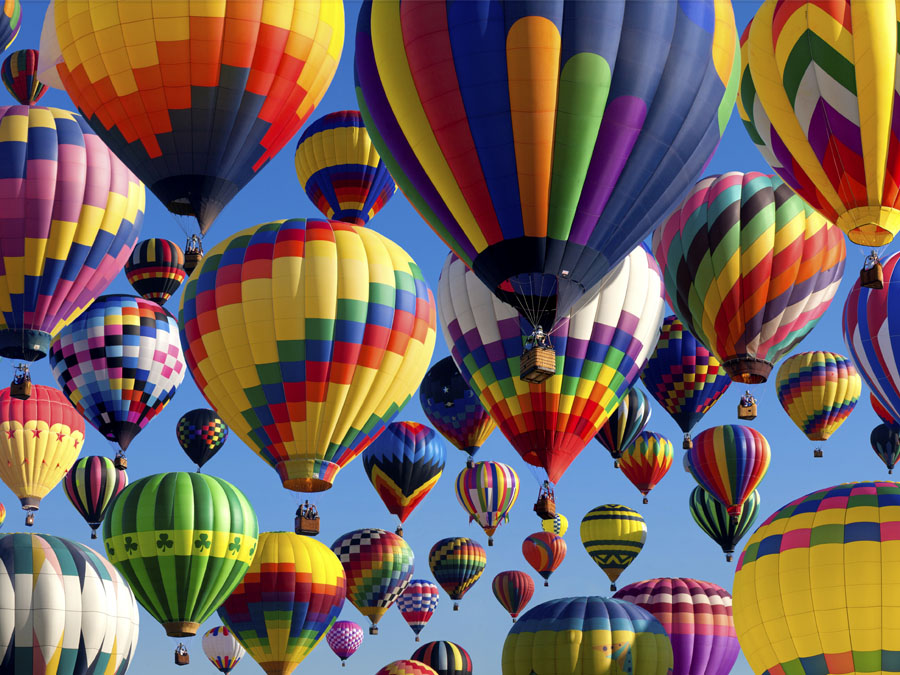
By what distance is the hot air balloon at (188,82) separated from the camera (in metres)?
18.3

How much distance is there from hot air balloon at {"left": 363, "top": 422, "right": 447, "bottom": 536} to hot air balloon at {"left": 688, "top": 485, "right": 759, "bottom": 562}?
6.20m

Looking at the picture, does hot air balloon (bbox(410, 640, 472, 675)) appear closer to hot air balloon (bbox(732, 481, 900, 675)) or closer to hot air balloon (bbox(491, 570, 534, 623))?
hot air balloon (bbox(491, 570, 534, 623))

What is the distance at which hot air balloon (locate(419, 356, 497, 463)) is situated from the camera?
3120 centimetres

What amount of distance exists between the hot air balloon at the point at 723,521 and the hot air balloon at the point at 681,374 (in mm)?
5201

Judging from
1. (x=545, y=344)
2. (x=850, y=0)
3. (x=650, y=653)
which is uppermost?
(x=850, y=0)

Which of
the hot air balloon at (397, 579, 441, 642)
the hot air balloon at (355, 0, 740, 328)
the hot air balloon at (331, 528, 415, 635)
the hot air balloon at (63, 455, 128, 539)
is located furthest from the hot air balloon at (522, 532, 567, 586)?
the hot air balloon at (355, 0, 740, 328)

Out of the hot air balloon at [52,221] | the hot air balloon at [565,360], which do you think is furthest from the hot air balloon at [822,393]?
the hot air balloon at [52,221]

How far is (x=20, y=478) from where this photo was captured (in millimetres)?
29703

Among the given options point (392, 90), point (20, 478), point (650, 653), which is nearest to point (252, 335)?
point (392, 90)

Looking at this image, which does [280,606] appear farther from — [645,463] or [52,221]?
[645,463]

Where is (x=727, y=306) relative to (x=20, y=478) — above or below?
above

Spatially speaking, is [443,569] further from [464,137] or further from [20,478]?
[464,137]

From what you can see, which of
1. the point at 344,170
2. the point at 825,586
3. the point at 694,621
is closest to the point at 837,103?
the point at 825,586

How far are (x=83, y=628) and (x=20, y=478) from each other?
10002 millimetres
